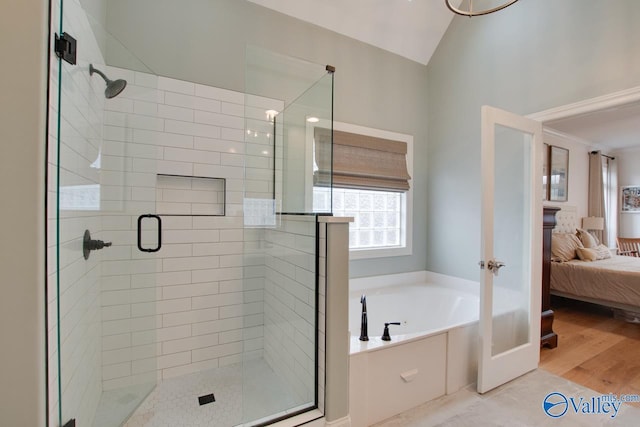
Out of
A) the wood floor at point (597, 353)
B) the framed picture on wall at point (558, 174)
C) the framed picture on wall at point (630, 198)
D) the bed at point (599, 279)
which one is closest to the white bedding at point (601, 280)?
the bed at point (599, 279)

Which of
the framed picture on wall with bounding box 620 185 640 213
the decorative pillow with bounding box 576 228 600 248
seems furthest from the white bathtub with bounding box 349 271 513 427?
the framed picture on wall with bounding box 620 185 640 213

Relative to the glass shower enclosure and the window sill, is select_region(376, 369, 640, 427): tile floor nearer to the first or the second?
the glass shower enclosure

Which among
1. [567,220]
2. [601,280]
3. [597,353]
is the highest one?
[567,220]

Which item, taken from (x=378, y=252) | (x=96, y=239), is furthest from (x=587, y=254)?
(x=96, y=239)

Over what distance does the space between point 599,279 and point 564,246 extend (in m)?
0.68


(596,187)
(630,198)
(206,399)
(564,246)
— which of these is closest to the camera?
(206,399)

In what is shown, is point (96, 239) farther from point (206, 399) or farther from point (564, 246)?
point (564, 246)

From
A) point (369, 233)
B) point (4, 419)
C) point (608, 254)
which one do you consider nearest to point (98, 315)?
point (4, 419)

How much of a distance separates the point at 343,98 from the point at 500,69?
1530mm

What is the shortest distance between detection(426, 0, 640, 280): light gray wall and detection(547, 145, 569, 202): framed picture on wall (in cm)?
235

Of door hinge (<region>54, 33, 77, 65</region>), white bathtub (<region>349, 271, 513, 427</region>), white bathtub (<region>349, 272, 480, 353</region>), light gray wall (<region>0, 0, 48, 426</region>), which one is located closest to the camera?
light gray wall (<region>0, 0, 48, 426</region>)

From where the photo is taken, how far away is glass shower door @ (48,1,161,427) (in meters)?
1.01

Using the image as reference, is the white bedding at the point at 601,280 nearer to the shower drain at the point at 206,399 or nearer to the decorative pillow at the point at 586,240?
the decorative pillow at the point at 586,240

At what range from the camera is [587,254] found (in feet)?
12.8
